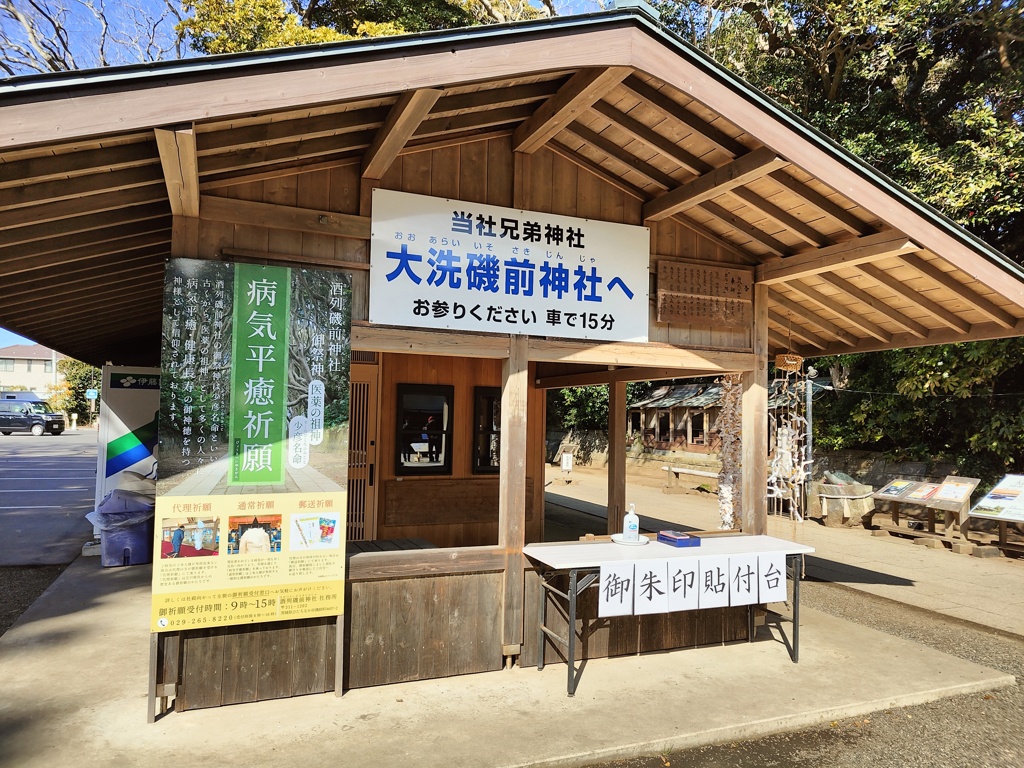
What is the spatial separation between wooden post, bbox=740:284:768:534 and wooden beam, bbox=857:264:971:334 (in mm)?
899

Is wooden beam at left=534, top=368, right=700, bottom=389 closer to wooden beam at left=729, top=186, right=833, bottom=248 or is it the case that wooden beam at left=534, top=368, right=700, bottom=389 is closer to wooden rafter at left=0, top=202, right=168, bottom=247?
wooden beam at left=729, top=186, right=833, bottom=248

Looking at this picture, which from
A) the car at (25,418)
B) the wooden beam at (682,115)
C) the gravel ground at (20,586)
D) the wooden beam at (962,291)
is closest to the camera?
the wooden beam at (682,115)

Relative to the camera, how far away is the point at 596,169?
518 cm

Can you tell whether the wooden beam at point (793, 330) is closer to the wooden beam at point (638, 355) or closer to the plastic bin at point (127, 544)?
the wooden beam at point (638, 355)

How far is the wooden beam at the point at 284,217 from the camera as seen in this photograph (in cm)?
402

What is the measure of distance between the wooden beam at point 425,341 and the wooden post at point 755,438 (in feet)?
7.47

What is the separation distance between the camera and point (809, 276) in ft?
18.8

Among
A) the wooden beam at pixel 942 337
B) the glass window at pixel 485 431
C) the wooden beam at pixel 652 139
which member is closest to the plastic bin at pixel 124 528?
the glass window at pixel 485 431

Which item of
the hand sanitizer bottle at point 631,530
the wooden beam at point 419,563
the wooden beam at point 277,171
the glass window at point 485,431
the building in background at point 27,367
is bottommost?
the wooden beam at point 419,563

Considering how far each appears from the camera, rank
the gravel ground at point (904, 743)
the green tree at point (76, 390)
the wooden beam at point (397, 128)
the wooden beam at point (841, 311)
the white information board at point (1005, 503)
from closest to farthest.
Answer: the wooden beam at point (397, 128), the gravel ground at point (904, 743), the wooden beam at point (841, 311), the white information board at point (1005, 503), the green tree at point (76, 390)

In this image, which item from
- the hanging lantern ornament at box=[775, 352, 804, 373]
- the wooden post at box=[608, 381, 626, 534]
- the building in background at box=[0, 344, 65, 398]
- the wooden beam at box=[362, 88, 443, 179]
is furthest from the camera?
the building in background at box=[0, 344, 65, 398]

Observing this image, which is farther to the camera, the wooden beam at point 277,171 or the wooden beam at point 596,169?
the wooden beam at point 596,169

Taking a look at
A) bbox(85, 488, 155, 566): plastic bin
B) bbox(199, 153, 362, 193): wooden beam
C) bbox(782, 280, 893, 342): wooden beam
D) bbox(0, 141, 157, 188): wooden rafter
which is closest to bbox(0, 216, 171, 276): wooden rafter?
bbox(199, 153, 362, 193): wooden beam

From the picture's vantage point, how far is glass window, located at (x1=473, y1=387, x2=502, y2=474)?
8.16 metres
